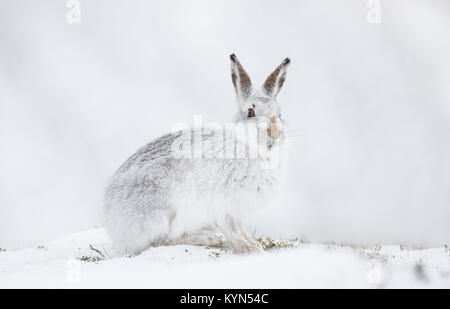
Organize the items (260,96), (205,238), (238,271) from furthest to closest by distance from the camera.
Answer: (205,238) < (260,96) < (238,271)

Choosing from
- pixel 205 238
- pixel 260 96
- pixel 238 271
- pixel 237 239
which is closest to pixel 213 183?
pixel 237 239

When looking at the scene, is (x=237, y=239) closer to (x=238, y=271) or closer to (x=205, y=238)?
(x=205, y=238)

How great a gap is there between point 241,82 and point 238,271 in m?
2.32

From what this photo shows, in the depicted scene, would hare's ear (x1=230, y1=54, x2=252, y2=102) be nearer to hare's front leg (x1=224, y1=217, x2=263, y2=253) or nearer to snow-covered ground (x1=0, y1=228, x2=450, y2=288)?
hare's front leg (x1=224, y1=217, x2=263, y2=253)

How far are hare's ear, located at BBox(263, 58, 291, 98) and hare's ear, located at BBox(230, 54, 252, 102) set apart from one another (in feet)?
0.68

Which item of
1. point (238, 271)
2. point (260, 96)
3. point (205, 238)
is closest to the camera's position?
point (238, 271)

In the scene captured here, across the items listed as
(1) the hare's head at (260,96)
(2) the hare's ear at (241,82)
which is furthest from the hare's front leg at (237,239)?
(2) the hare's ear at (241,82)

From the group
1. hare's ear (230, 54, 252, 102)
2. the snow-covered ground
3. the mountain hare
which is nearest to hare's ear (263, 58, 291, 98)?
the mountain hare

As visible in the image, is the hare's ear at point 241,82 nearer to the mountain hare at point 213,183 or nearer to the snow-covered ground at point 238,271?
the mountain hare at point 213,183

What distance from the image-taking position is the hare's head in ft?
17.3

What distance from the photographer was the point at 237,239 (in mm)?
5422

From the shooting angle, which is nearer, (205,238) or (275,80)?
(275,80)
